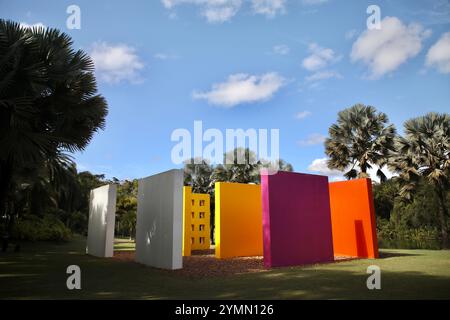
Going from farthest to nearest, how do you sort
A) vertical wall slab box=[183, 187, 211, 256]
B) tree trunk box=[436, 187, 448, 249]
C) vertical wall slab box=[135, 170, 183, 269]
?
vertical wall slab box=[183, 187, 211, 256]
tree trunk box=[436, 187, 448, 249]
vertical wall slab box=[135, 170, 183, 269]

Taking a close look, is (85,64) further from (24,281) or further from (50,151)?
(24,281)

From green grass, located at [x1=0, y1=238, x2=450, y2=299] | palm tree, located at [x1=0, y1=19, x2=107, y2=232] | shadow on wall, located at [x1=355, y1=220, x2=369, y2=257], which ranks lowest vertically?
green grass, located at [x1=0, y1=238, x2=450, y2=299]

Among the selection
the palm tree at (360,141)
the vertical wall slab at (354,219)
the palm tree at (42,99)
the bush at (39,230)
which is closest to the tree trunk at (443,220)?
the palm tree at (360,141)

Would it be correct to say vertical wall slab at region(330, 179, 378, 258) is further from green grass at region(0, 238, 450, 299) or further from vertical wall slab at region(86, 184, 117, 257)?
vertical wall slab at region(86, 184, 117, 257)

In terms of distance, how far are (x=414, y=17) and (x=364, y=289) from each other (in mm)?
7635

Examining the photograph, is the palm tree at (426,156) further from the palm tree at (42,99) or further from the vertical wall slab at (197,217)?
the palm tree at (42,99)

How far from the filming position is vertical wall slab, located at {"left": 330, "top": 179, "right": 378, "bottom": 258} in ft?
38.9

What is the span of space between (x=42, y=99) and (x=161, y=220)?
4.94m

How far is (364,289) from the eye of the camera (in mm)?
5617

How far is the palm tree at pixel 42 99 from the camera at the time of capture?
727cm

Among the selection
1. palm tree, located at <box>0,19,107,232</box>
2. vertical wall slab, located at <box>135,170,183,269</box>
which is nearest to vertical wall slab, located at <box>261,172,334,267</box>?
vertical wall slab, located at <box>135,170,183,269</box>

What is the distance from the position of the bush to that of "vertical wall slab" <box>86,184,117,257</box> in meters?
5.41
